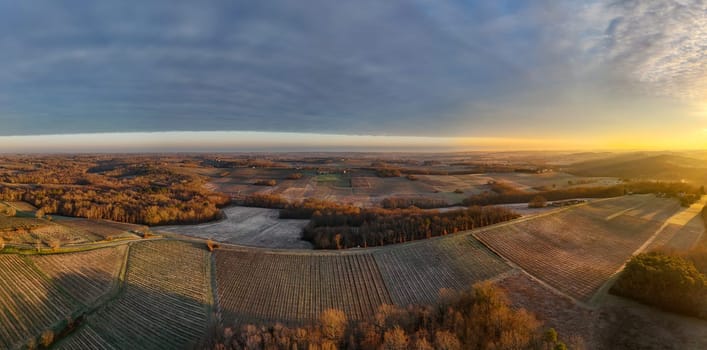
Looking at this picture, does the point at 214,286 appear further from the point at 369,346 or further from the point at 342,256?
the point at 369,346

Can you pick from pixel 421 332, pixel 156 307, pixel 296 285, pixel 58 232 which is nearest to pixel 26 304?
pixel 156 307

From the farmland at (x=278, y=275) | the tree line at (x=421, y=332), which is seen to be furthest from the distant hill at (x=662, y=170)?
the tree line at (x=421, y=332)

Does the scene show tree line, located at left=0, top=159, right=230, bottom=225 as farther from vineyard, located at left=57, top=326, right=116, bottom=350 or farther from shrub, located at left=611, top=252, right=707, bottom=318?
shrub, located at left=611, top=252, right=707, bottom=318

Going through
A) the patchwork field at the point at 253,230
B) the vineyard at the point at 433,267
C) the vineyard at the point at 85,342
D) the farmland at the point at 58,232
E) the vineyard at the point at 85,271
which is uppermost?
the farmland at the point at 58,232

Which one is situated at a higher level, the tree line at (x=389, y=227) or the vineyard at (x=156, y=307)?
the tree line at (x=389, y=227)

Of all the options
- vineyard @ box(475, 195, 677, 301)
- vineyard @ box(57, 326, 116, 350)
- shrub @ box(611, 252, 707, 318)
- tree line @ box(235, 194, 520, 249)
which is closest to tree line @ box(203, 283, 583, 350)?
vineyard @ box(57, 326, 116, 350)

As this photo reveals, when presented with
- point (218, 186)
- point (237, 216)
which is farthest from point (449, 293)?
point (218, 186)

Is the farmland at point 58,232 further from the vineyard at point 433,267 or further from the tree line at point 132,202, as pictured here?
the vineyard at point 433,267

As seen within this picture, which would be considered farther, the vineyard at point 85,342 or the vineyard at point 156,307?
the vineyard at point 156,307
